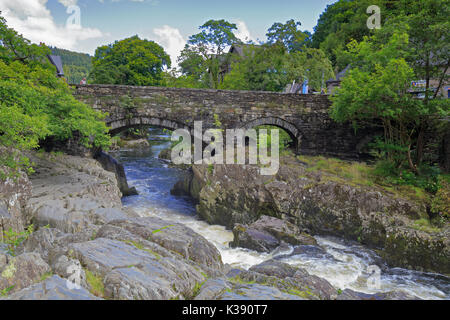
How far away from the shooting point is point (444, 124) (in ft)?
33.0

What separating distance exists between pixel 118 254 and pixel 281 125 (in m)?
12.6

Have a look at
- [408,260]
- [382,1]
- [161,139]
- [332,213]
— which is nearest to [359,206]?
[332,213]

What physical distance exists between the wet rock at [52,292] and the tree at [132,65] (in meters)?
25.7

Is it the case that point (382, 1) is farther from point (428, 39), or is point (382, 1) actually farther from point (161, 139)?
point (161, 139)

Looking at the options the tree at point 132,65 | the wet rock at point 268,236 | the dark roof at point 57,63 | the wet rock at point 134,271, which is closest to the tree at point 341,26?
the tree at point 132,65

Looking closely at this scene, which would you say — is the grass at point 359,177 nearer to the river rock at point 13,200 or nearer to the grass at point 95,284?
the grass at point 95,284

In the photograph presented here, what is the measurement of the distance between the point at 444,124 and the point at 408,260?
18.4 ft

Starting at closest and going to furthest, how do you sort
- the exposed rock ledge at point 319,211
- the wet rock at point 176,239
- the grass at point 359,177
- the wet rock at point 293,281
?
the wet rock at point 293,281, the wet rock at point 176,239, the exposed rock ledge at point 319,211, the grass at point 359,177

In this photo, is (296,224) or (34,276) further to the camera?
(296,224)

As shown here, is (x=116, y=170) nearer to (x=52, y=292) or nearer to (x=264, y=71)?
(x=52, y=292)

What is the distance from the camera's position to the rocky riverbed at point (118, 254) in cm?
316

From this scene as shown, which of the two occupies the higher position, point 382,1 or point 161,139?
point 382,1

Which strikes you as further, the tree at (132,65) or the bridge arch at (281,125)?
the tree at (132,65)
